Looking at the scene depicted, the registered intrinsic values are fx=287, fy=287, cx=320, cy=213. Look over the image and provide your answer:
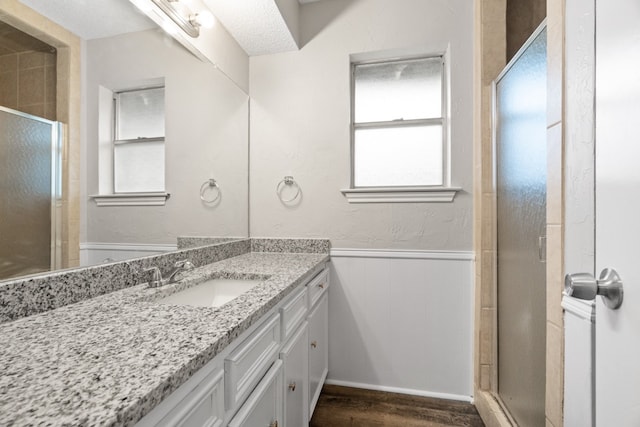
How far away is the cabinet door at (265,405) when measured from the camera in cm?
79

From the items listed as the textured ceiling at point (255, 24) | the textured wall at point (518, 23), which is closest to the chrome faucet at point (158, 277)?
the textured ceiling at point (255, 24)

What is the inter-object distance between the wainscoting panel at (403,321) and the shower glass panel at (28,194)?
1400mm

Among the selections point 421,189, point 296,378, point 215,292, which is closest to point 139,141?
point 215,292

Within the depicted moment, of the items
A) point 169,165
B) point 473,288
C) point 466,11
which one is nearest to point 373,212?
point 473,288

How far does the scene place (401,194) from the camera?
180cm

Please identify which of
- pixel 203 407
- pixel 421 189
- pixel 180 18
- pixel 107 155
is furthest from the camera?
pixel 421 189

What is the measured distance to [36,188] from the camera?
32.9 inches

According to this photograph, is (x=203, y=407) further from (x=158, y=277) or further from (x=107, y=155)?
(x=107, y=155)

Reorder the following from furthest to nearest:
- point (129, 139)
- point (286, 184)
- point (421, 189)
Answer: point (286, 184) → point (421, 189) → point (129, 139)

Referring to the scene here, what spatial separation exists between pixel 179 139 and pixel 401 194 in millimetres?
→ 1292

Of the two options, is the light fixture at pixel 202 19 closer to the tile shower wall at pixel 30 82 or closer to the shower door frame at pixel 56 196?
the tile shower wall at pixel 30 82

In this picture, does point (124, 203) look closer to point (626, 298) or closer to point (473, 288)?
point (626, 298)

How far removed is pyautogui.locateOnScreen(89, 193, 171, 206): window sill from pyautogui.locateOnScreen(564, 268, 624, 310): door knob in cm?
137

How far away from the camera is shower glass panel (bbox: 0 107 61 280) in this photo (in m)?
0.75
